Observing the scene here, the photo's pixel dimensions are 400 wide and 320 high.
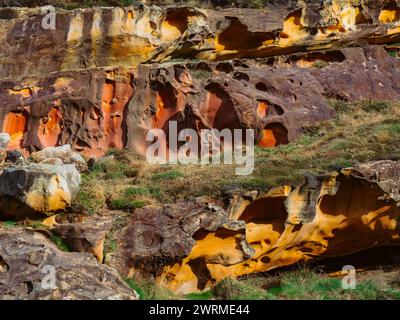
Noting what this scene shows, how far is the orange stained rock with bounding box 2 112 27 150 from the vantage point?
1493 cm

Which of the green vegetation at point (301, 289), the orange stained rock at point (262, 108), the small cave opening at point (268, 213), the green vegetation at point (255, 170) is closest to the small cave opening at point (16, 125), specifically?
the green vegetation at point (255, 170)

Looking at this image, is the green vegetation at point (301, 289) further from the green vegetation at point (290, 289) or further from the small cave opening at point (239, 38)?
the small cave opening at point (239, 38)

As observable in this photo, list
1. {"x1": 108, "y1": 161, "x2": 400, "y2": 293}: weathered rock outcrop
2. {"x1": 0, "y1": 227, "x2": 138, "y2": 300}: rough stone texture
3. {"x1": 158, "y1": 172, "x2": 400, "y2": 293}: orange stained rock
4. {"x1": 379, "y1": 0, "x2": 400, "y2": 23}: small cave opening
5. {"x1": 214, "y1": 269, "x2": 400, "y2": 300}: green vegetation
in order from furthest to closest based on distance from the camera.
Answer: {"x1": 379, "y1": 0, "x2": 400, "y2": 23}: small cave opening < {"x1": 158, "y1": 172, "x2": 400, "y2": 293}: orange stained rock < {"x1": 108, "y1": 161, "x2": 400, "y2": 293}: weathered rock outcrop < {"x1": 214, "y1": 269, "x2": 400, "y2": 300}: green vegetation < {"x1": 0, "y1": 227, "x2": 138, "y2": 300}: rough stone texture

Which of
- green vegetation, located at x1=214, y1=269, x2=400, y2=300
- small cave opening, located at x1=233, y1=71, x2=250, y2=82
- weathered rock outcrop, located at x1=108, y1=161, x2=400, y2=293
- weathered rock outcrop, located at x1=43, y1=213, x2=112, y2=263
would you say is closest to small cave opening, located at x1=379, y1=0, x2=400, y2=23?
small cave opening, located at x1=233, y1=71, x2=250, y2=82

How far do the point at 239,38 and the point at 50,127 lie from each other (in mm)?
6433

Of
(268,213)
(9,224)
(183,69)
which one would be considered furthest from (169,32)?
(9,224)

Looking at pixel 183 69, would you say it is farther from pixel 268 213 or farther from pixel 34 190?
pixel 34 190

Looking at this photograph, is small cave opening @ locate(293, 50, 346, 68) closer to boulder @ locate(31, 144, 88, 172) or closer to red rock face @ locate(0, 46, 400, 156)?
red rock face @ locate(0, 46, 400, 156)

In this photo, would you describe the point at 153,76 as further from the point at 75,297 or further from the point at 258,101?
the point at 75,297

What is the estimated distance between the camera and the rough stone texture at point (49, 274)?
714 cm

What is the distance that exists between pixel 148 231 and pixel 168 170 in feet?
10.4

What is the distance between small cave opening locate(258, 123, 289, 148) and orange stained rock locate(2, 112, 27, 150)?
5836 mm

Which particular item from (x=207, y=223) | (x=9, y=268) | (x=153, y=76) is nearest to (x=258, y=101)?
(x=153, y=76)

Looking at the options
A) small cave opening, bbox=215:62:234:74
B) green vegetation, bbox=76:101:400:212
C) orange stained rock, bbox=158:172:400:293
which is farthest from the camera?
small cave opening, bbox=215:62:234:74
